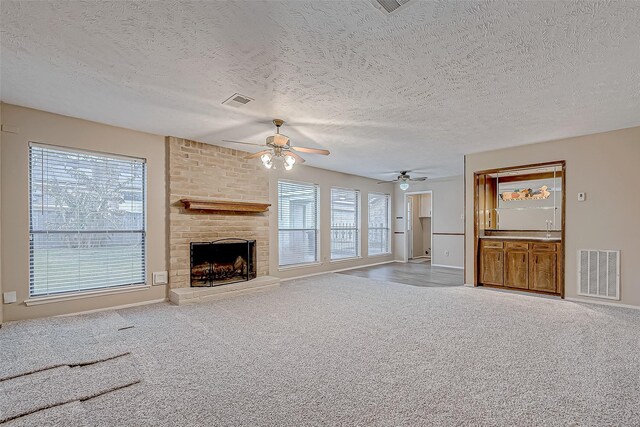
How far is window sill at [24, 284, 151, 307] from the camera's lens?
139 inches

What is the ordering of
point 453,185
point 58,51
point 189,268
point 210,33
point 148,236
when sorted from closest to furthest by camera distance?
1. point 210,33
2. point 58,51
3. point 148,236
4. point 189,268
5. point 453,185

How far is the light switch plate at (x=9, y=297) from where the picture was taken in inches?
132

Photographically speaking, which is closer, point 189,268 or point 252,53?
point 252,53

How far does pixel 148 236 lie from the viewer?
444 cm

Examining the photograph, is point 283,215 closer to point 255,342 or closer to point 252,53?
point 255,342

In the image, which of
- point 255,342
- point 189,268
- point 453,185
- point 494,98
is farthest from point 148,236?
point 453,185

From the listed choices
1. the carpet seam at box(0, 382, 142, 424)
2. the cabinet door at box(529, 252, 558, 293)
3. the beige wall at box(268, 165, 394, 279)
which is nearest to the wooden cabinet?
the cabinet door at box(529, 252, 558, 293)

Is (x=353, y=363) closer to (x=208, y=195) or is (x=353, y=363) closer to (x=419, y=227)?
(x=208, y=195)

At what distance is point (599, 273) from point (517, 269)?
1066mm

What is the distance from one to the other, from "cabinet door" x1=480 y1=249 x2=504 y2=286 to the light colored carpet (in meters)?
1.11

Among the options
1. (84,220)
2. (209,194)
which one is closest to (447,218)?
(209,194)

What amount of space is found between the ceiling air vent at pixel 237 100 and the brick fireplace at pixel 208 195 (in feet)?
5.89

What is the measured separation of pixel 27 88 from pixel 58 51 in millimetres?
1080

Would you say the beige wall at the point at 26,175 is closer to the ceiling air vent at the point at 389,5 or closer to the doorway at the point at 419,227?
the ceiling air vent at the point at 389,5
